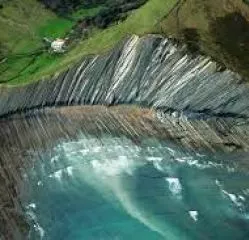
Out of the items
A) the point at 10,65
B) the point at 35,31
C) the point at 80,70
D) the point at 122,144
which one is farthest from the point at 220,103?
the point at 35,31

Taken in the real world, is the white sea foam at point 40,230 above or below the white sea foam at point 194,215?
below

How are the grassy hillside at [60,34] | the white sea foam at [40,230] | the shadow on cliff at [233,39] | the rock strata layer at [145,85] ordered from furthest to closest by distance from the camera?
the grassy hillside at [60,34] < the shadow on cliff at [233,39] < the rock strata layer at [145,85] < the white sea foam at [40,230]

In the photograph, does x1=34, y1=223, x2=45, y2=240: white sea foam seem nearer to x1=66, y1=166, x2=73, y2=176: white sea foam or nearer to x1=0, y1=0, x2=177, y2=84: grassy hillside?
x1=66, y1=166, x2=73, y2=176: white sea foam

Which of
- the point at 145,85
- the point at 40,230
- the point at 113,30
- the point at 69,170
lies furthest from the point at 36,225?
the point at 113,30

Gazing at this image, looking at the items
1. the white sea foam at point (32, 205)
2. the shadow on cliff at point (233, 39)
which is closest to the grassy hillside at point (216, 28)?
the shadow on cliff at point (233, 39)

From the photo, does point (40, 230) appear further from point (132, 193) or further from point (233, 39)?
point (233, 39)

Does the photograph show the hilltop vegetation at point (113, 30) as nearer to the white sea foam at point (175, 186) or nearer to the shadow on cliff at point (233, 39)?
the shadow on cliff at point (233, 39)

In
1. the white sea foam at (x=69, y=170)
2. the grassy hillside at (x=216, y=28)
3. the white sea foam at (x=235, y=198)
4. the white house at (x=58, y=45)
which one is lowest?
the white house at (x=58, y=45)
